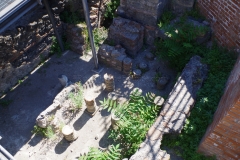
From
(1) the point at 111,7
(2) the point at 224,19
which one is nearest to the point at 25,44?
(1) the point at 111,7

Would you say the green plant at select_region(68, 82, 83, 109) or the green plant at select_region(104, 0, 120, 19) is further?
the green plant at select_region(104, 0, 120, 19)

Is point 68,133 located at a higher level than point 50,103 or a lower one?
higher

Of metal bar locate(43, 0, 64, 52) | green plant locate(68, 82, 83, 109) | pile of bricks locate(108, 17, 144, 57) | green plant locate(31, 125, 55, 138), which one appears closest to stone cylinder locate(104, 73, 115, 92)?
green plant locate(68, 82, 83, 109)

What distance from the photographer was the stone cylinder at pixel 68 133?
600 cm

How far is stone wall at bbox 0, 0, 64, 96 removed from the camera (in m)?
6.83

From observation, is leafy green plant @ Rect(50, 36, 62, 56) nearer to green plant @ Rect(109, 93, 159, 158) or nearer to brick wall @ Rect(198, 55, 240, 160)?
green plant @ Rect(109, 93, 159, 158)

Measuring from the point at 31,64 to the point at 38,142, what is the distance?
2.59 metres

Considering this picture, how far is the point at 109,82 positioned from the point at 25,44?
9.03ft


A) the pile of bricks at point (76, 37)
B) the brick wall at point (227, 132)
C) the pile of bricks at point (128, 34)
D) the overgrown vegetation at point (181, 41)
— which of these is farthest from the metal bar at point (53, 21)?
the brick wall at point (227, 132)

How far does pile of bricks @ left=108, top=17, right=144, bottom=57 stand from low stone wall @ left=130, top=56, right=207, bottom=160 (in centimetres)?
188

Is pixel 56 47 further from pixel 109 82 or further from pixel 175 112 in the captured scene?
pixel 175 112

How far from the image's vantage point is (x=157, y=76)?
7.14 m

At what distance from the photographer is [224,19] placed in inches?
253

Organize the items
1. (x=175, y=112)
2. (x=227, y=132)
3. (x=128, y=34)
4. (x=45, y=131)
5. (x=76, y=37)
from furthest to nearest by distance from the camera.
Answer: (x=76, y=37)
(x=128, y=34)
(x=45, y=131)
(x=175, y=112)
(x=227, y=132)
